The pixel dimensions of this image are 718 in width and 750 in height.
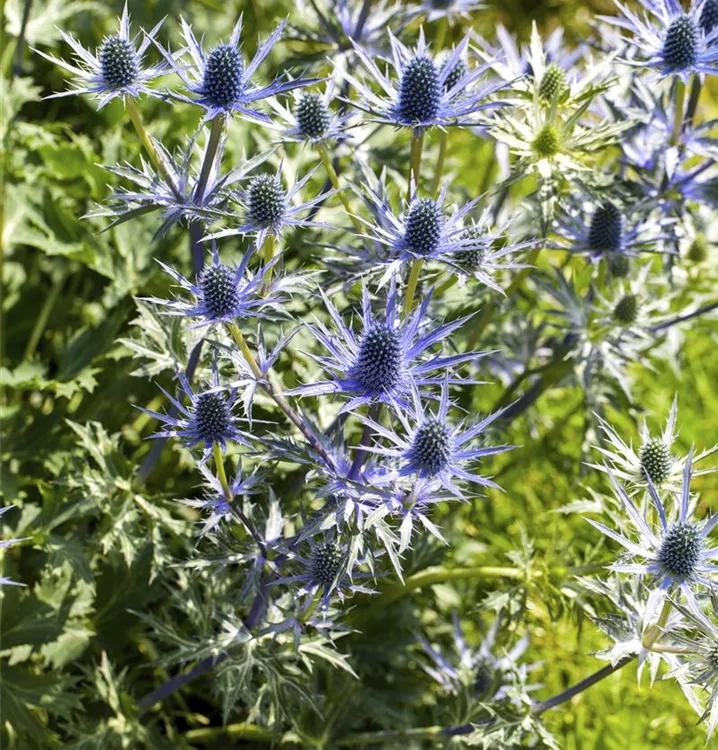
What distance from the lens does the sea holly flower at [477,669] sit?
1.85 m

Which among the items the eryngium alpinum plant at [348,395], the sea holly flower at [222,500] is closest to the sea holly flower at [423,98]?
the eryngium alpinum plant at [348,395]

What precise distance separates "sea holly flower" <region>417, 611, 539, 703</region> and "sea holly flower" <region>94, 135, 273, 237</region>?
1044mm

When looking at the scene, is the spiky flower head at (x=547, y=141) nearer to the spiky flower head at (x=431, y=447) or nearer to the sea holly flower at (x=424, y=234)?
the sea holly flower at (x=424, y=234)

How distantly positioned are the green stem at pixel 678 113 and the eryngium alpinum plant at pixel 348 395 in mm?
15

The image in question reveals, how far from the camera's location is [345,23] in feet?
6.75

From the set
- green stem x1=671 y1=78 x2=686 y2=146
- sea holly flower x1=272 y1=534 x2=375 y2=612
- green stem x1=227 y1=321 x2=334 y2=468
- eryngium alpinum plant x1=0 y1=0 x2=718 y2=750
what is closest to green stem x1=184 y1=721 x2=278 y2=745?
eryngium alpinum plant x1=0 y1=0 x2=718 y2=750

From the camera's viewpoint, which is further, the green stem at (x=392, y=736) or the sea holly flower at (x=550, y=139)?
the green stem at (x=392, y=736)

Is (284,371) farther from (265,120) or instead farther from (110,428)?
(265,120)

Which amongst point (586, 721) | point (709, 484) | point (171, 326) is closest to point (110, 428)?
point (171, 326)

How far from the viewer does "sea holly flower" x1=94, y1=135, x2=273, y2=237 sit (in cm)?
141

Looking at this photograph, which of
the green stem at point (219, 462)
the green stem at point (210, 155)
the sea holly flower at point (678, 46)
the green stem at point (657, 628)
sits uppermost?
the sea holly flower at point (678, 46)

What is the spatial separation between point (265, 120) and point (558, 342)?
45.1 inches

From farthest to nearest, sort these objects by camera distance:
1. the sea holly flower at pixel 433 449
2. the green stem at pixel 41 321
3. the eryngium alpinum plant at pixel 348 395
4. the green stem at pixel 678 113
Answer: the green stem at pixel 41 321 → the green stem at pixel 678 113 → the eryngium alpinum plant at pixel 348 395 → the sea holly flower at pixel 433 449

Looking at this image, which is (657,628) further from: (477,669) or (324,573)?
(477,669)
